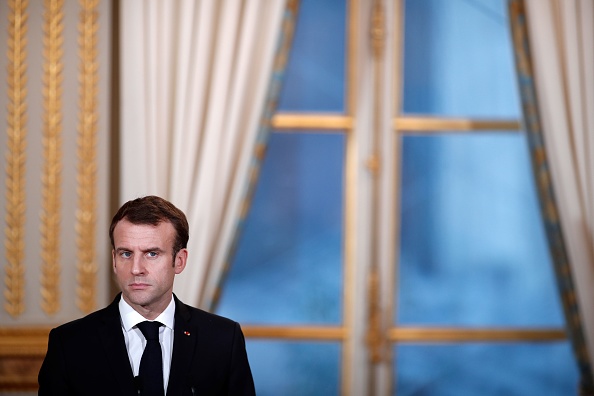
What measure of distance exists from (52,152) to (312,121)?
3.96 feet

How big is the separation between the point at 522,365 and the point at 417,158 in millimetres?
1122

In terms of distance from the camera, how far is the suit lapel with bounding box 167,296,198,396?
222 cm

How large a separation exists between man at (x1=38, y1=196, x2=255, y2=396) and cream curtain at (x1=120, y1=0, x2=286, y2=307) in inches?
68.2

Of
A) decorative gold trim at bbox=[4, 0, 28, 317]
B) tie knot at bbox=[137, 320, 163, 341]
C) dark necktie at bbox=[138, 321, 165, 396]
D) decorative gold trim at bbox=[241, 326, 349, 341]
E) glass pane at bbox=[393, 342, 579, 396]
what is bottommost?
glass pane at bbox=[393, 342, 579, 396]

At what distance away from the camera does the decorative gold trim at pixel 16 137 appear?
3971 millimetres

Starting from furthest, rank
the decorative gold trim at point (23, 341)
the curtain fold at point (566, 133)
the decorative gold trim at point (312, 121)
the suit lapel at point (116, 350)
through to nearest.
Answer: the decorative gold trim at point (312, 121) < the curtain fold at point (566, 133) < the decorative gold trim at point (23, 341) < the suit lapel at point (116, 350)

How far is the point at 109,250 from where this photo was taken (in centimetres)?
402

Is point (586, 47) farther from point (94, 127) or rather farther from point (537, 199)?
point (94, 127)

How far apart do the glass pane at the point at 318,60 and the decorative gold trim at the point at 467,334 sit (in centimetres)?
111

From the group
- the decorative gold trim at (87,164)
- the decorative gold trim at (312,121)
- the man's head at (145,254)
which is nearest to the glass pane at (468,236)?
the decorative gold trim at (312,121)

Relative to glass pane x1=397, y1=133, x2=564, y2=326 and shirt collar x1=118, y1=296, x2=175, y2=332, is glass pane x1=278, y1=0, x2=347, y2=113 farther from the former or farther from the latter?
shirt collar x1=118, y1=296, x2=175, y2=332

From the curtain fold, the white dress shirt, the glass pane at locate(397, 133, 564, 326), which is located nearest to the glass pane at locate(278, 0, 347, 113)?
the glass pane at locate(397, 133, 564, 326)

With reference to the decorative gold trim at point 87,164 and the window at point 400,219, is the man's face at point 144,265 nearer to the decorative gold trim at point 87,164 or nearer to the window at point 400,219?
the decorative gold trim at point 87,164

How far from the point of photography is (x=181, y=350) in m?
2.26
